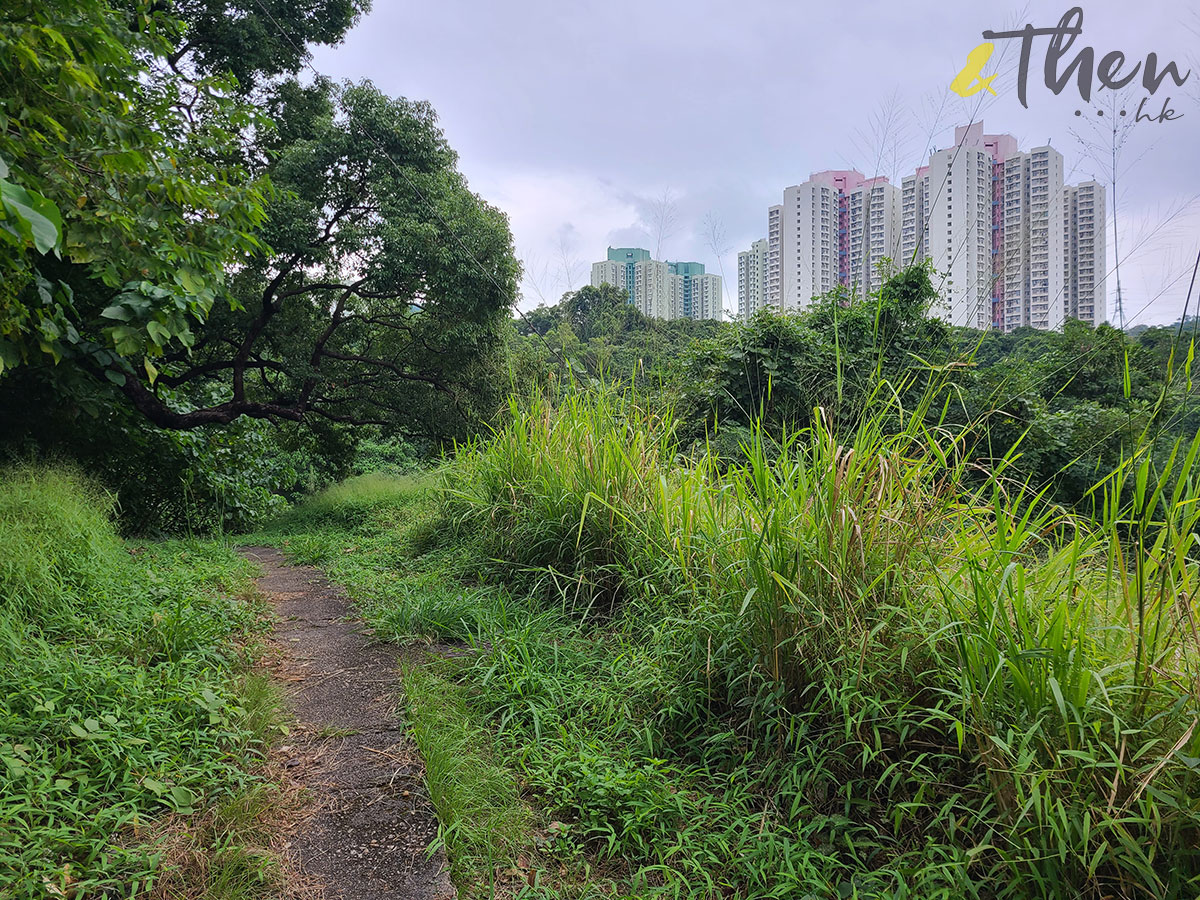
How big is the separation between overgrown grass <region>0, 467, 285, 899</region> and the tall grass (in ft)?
2.88

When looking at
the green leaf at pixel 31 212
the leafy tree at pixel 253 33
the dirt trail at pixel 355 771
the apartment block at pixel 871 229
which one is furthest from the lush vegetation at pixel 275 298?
the apartment block at pixel 871 229

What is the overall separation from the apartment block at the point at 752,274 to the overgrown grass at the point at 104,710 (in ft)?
10.9

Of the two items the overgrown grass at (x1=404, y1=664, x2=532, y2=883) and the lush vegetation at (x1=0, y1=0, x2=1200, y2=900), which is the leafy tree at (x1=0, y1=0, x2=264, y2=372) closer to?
the lush vegetation at (x1=0, y1=0, x2=1200, y2=900)

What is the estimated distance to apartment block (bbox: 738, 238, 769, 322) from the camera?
4.17 metres

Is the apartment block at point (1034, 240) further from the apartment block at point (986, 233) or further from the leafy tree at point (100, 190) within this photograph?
the leafy tree at point (100, 190)

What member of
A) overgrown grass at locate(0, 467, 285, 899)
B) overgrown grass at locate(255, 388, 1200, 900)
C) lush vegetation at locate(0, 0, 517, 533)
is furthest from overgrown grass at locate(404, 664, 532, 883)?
lush vegetation at locate(0, 0, 517, 533)

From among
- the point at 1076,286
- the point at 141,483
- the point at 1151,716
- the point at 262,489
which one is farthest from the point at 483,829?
the point at 262,489

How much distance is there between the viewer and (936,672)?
1644mm

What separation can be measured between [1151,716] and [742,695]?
990 mm

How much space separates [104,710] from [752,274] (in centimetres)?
395

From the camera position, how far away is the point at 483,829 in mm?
1609

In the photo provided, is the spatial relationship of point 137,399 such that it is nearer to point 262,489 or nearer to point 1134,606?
point 262,489

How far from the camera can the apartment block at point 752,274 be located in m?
4.17

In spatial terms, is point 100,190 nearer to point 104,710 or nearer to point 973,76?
point 104,710
